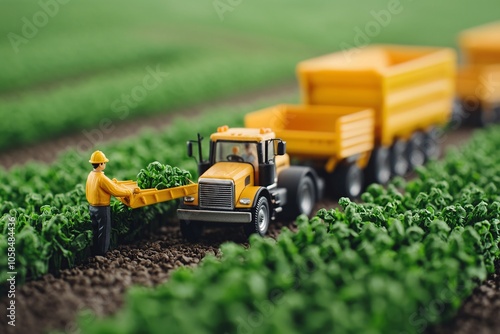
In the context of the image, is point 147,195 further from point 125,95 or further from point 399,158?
point 125,95

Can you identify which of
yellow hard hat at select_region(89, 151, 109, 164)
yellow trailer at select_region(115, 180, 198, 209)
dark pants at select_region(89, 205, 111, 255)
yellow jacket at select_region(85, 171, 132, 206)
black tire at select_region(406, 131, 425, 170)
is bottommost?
black tire at select_region(406, 131, 425, 170)

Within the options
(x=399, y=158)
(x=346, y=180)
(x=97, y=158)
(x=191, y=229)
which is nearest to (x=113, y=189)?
(x=97, y=158)

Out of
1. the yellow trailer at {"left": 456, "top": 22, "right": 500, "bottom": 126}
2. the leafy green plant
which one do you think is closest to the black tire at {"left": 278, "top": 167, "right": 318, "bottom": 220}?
the leafy green plant

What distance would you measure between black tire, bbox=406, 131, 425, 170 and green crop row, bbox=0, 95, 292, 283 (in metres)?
5.38

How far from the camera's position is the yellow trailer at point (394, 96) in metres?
15.1

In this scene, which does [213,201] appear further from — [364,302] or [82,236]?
[364,302]

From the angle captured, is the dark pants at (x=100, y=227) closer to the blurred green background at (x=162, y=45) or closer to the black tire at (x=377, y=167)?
the black tire at (x=377, y=167)

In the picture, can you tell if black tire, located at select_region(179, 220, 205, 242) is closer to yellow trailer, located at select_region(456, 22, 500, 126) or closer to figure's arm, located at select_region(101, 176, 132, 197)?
figure's arm, located at select_region(101, 176, 132, 197)

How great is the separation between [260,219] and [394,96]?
5.41m

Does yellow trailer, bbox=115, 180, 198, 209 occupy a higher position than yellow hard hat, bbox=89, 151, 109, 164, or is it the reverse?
yellow hard hat, bbox=89, 151, 109, 164

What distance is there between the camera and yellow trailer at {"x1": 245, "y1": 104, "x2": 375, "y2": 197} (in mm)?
13680

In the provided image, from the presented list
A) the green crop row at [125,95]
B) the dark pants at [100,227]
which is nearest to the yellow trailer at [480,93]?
the green crop row at [125,95]

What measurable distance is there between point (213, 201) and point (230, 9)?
122 ft

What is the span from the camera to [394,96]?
50.3 ft
